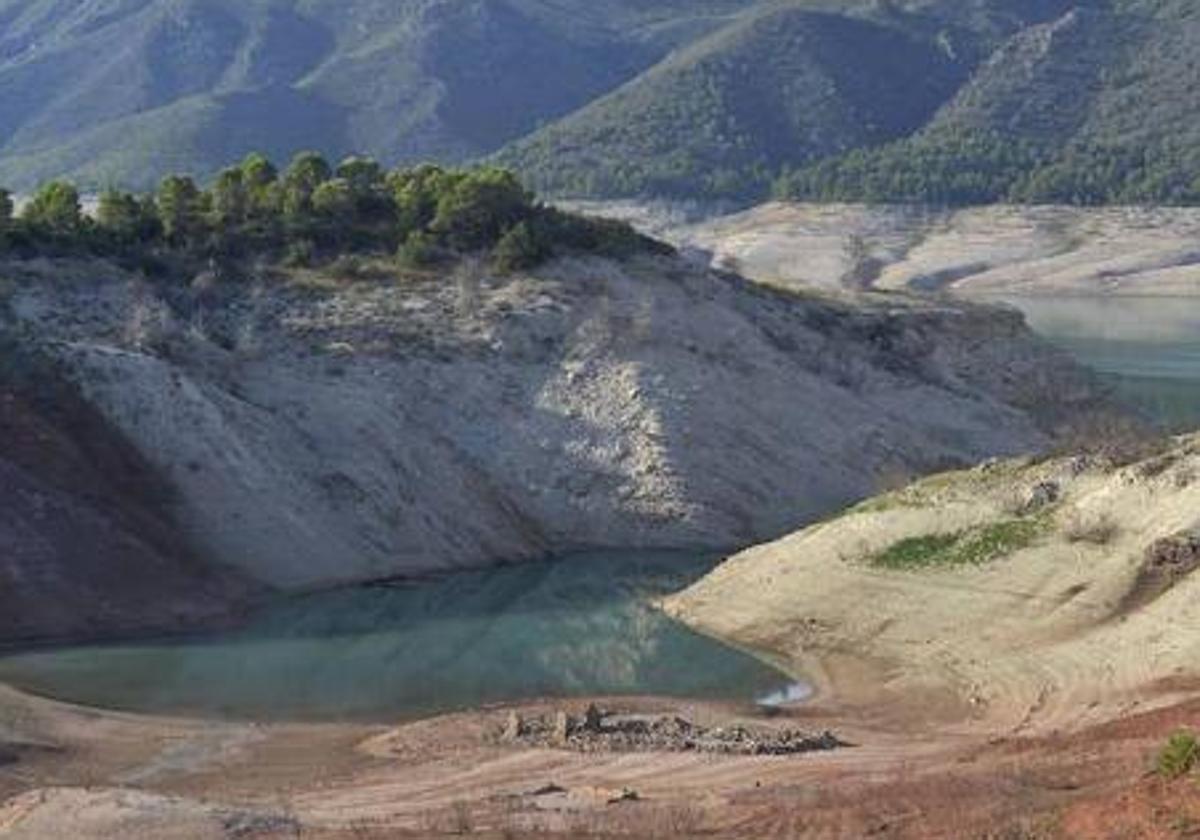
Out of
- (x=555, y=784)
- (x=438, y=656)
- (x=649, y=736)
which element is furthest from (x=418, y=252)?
(x=555, y=784)

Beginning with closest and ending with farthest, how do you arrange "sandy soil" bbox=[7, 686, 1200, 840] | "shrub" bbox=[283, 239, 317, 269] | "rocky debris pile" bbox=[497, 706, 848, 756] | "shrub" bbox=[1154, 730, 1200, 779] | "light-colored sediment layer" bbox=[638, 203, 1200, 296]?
1. "shrub" bbox=[1154, 730, 1200, 779]
2. "sandy soil" bbox=[7, 686, 1200, 840]
3. "rocky debris pile" bbox=[497, 706, 848, 756]
4. "shrub" bbox=[283, 239, 317, 269]
5. "light-colored sediment layer" bbox=[638, 203, 1200, 296]

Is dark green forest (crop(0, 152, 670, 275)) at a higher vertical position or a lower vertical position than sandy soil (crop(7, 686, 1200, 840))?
higher

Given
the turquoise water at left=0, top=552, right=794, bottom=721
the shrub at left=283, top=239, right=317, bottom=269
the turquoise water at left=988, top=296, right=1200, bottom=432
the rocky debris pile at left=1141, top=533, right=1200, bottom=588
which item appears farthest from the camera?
the turquoise water at left=988, top=296, right=1200, bottom=432

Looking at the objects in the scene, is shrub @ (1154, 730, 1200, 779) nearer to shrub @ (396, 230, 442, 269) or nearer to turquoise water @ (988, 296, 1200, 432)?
shrub @ (396, 230, 442, 269)

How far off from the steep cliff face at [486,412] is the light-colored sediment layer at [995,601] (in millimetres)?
10142

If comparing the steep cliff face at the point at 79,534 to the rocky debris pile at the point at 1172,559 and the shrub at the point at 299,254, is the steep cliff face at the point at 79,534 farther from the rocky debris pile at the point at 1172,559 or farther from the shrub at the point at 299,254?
the rocky debris pile at the point at 1172,559

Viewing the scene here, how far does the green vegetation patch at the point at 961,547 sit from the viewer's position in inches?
1770

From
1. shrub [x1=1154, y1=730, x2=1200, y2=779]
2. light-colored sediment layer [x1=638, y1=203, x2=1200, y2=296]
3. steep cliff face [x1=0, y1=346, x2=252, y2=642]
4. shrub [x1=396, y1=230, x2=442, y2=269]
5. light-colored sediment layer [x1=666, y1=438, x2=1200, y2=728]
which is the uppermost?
shrub [x1=1154, y1=730, x2=1200, y2=779]

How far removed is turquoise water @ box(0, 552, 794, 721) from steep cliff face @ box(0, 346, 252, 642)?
5.92ft

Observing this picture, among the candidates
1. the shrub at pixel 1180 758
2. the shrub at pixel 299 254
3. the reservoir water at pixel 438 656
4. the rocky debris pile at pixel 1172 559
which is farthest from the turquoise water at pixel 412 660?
the shrub at pixel 1180 758

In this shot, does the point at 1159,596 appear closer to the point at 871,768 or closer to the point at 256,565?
the point at 871,768

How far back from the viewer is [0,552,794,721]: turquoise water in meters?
41.2

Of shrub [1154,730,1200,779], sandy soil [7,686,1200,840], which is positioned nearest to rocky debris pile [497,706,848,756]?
sandy soil [7,686,1200,840]

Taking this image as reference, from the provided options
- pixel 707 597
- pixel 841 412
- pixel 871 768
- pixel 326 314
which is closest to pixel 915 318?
pixel 841 412
